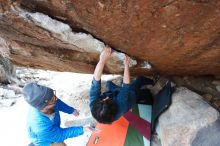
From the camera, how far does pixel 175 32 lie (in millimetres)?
3117

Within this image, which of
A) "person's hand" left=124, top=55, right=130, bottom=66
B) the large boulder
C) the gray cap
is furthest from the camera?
the large boulder

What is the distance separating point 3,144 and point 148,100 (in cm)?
298

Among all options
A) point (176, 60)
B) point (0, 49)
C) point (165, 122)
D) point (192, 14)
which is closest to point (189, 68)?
point (176, 60)

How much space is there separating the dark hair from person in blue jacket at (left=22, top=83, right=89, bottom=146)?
398mm

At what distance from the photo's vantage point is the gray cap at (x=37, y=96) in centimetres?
386

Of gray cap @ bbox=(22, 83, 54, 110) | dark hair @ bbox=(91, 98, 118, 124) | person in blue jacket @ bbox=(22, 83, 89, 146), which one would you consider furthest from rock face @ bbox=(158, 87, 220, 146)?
gray cap @ bbox=(22, 83, 54, 110)

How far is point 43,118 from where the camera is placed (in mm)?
4141

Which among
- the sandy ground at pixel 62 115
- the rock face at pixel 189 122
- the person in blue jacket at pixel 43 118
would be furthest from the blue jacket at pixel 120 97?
the sandy ground at pixel 62 115

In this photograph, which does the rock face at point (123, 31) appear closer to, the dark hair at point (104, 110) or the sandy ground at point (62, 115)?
the dark hair at point (104, 110)

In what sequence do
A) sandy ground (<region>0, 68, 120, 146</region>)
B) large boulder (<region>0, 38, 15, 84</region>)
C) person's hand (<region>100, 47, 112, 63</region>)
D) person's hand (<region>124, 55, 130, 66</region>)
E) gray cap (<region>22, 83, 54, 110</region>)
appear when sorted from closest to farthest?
1. gray cap (<region>22, 83, 54, 110</region>)
2. person's hand (<region>100, 47, 112, 63</region>)
3. person's hand (<region>124, 55, 130, 66</region>)
4. sandy ground (<region>0, 68, 120, 146</region>)
5. large boulder (<region>0, 38, 15, 84</region>)

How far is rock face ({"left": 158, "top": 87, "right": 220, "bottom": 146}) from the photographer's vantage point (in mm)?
4070

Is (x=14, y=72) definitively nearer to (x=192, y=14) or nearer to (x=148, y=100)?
(x=148, y=100)

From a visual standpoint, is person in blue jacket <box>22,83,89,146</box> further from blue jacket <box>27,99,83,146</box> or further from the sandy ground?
the sandy ground

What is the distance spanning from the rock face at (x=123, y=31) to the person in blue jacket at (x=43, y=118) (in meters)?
0.71
